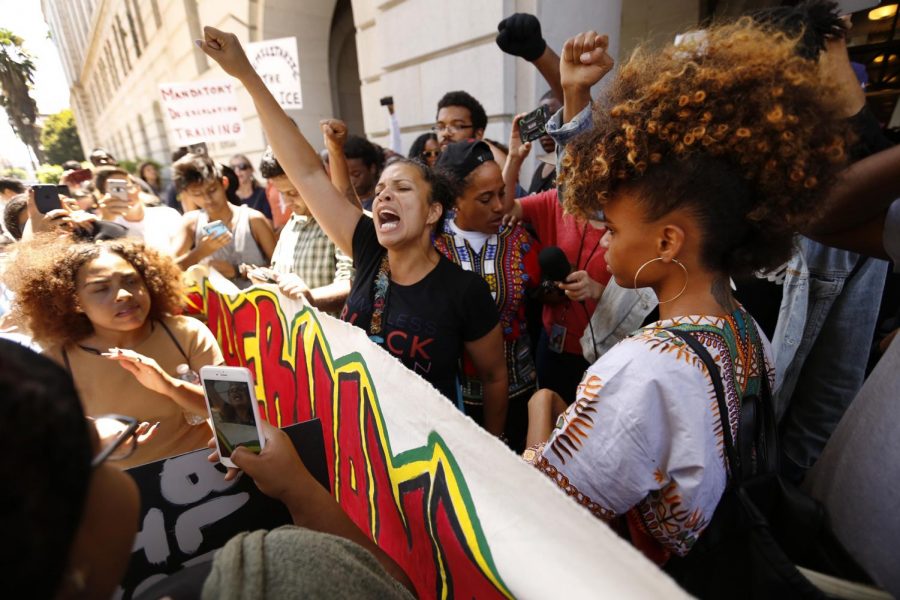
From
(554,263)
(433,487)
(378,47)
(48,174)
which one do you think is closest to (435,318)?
(554,263)

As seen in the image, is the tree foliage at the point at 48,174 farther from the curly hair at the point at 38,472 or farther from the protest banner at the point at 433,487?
the curly hair at the point at 38,472

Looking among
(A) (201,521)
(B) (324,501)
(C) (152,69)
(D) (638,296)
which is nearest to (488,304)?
(D) (638,296)

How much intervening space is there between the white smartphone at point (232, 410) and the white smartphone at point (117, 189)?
133 inches

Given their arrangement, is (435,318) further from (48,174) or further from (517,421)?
(48,174)

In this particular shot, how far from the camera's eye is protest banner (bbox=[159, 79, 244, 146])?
4.52 meters

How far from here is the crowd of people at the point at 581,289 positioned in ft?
2.68

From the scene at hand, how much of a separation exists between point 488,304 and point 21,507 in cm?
143

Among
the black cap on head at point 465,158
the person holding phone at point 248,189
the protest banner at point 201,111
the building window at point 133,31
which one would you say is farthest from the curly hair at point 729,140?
the building window at point 133,31

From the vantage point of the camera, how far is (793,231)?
0.95m

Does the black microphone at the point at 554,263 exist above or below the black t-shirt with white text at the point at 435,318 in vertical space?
above

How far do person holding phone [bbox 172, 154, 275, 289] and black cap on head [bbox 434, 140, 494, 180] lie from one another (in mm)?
1849

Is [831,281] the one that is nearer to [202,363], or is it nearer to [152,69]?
[202,363]

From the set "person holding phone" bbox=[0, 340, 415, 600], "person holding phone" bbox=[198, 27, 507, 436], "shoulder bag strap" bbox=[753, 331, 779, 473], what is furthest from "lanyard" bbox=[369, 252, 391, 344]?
"shoulder bag strap" bbox=[753, 331, 779, 473]

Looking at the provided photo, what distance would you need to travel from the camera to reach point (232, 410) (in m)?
1.09
